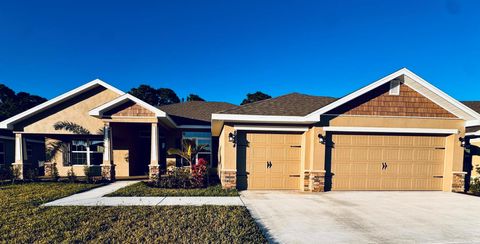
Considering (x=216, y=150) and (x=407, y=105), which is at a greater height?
(x=407, y=105)

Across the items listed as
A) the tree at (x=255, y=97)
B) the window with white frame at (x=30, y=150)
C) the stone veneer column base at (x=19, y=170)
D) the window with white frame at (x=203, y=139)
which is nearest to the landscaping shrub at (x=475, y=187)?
the window with white frame at (x=203, y=139)

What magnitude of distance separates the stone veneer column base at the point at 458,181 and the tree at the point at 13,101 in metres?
42.8

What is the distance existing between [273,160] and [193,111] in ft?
26.7

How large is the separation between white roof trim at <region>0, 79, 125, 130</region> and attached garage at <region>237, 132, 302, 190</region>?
334 inches

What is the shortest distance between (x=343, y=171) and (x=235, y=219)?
5.64 m

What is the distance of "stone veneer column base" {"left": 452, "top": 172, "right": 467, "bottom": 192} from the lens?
877 centimetres

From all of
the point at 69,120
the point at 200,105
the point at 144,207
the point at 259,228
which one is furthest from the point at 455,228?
the point at 69,120

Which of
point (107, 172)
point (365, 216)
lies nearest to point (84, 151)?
point (107, 172)

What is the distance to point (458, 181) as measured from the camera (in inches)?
347

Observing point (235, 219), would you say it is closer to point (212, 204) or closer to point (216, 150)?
point (212, 204)

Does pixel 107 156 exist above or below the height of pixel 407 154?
below

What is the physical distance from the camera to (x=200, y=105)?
1653cm

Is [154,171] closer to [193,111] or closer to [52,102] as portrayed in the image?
[193,111]

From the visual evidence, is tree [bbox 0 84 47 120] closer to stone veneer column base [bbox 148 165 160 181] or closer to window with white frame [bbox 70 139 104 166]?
window with white frame [bbox 70 139 104 166]
